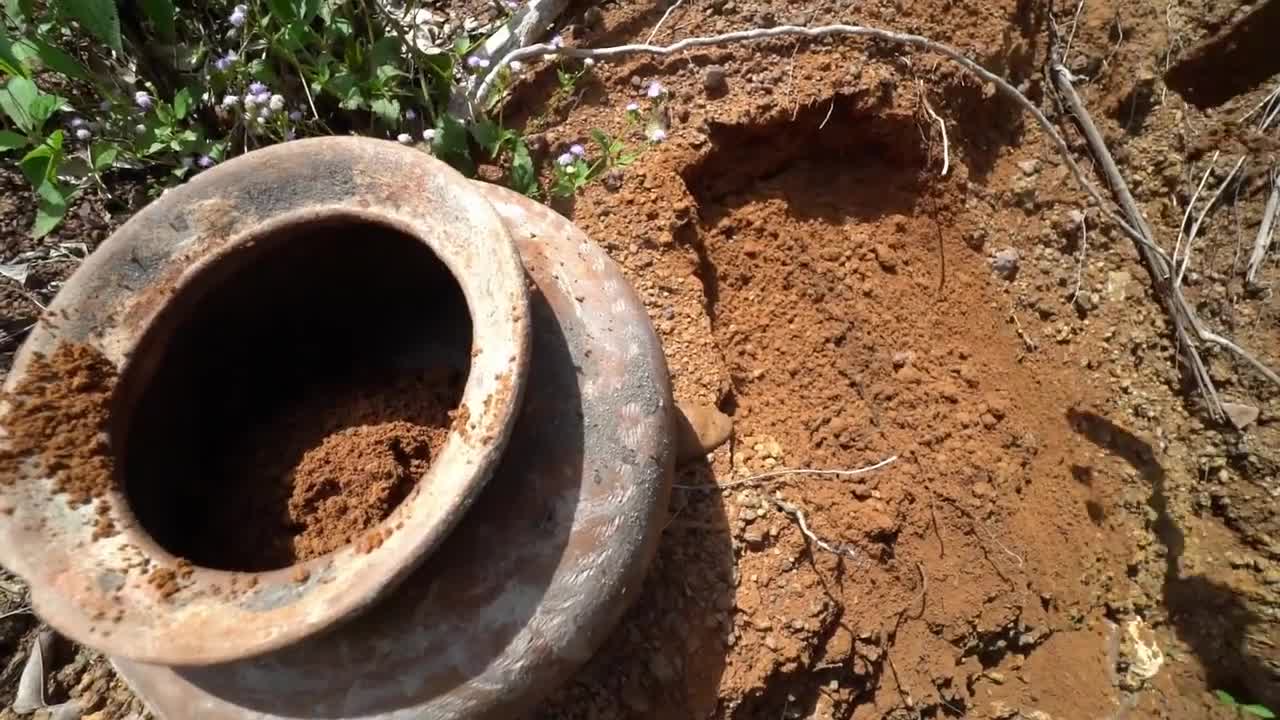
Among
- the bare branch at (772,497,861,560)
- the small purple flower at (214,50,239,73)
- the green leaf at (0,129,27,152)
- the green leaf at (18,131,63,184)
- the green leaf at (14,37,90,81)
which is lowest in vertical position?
the bare branch at (772,497,861,560)

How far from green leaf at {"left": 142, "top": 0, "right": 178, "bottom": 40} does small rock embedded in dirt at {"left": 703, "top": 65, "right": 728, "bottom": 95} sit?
1.59 m

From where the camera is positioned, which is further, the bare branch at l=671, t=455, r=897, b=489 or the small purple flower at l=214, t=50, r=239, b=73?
the small purple flower at l=214, t=50, r=239, b=73

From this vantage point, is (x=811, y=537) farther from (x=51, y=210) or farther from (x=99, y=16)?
(x=99, y=16)

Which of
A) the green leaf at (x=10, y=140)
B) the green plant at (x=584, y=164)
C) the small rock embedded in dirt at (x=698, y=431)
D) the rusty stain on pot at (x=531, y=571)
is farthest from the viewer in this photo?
the green plant at (x=584, y=164)

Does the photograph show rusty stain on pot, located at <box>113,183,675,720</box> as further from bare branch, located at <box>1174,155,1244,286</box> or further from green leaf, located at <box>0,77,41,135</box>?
bare branch, located at <box>1174,155,1244,286</box>

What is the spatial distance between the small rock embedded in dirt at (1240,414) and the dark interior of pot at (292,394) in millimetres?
2254

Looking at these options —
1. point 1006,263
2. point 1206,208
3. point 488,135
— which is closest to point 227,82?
point 488,135

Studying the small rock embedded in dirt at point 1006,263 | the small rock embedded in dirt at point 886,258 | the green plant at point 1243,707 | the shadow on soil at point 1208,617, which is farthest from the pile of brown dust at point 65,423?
the green plant at point 1243,707

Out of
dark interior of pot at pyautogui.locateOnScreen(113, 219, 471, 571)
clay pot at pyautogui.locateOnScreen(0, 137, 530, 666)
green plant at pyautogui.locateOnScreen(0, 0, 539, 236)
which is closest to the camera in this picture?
clay pot at pyautogui.locateOnScreen(0, 137, 530, 666)

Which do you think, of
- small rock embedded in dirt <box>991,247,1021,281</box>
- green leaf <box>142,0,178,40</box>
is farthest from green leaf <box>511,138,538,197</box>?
small rock embedded in dirt <box>991,247,1021,281</box>

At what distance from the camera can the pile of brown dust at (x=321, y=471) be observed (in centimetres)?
143

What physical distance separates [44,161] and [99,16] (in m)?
0.43

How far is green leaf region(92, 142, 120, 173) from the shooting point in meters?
2.06

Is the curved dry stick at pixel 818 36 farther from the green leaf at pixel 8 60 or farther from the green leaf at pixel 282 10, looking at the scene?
the green leaf at pixel 8 60
